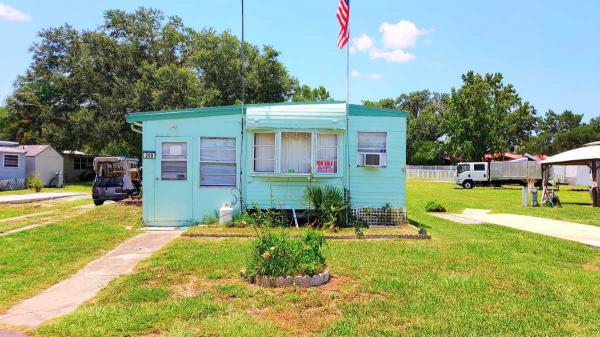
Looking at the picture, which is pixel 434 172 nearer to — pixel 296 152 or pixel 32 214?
pixel 296 152

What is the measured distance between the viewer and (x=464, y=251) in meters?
8.63

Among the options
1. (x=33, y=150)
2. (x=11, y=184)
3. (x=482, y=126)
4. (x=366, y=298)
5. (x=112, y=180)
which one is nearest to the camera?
(x=366, y=298)

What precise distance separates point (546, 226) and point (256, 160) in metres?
8.03

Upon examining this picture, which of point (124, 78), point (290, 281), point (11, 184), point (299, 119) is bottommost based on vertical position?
point (290, 281)

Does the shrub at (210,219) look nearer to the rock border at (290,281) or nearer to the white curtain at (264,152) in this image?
the white curtain at (264,152)

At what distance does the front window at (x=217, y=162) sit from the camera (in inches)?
475

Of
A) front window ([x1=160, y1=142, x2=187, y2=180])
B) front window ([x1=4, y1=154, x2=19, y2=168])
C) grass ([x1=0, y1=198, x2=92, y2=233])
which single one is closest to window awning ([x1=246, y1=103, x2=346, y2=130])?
front window ([x1=160, y1=142, x2=187, y2=180])

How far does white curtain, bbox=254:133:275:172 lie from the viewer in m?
12.0

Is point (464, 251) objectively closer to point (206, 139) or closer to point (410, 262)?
point (410, 262)

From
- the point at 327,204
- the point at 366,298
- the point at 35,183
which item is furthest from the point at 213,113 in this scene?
the point at 35,183

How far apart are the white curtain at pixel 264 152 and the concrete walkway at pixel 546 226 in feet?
22.1

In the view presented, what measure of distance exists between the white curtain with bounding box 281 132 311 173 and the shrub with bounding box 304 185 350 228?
24.6 inches

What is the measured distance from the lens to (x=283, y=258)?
20.2 ft

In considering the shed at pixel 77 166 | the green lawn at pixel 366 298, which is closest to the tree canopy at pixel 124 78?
the shed at pixel 77 166
